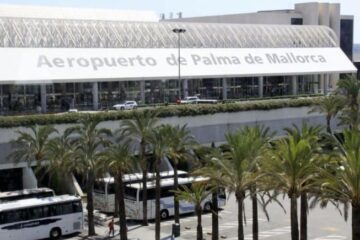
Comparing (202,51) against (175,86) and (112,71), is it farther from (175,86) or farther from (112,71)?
(112,71)

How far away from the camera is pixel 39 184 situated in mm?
47438

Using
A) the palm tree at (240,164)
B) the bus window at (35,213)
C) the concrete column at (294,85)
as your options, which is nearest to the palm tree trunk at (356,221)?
the palm tree at (240,164)

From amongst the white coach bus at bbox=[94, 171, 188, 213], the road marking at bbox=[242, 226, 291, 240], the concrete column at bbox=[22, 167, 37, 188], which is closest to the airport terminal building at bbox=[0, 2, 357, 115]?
the concrete column at bbox=[22, 167, 37, 188]

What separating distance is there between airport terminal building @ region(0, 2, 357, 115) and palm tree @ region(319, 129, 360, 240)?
39.7 meters

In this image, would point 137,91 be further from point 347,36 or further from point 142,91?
point 347,36

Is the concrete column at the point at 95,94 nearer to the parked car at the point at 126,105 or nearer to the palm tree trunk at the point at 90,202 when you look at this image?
the parked car at the point at 126,105

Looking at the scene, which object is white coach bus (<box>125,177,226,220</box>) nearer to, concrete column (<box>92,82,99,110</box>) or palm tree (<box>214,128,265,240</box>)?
palm tree (<box>214,128,265,240</box>)

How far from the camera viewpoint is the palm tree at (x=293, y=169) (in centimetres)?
2472

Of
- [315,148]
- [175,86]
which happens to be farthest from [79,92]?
[315,148]

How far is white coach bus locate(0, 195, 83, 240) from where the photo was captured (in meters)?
35.1

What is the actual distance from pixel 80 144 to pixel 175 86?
38298mm

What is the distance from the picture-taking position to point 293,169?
2473 centimetres

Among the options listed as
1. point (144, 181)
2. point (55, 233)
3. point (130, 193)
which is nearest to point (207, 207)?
point (130, 193)

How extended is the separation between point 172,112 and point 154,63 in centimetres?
1515
